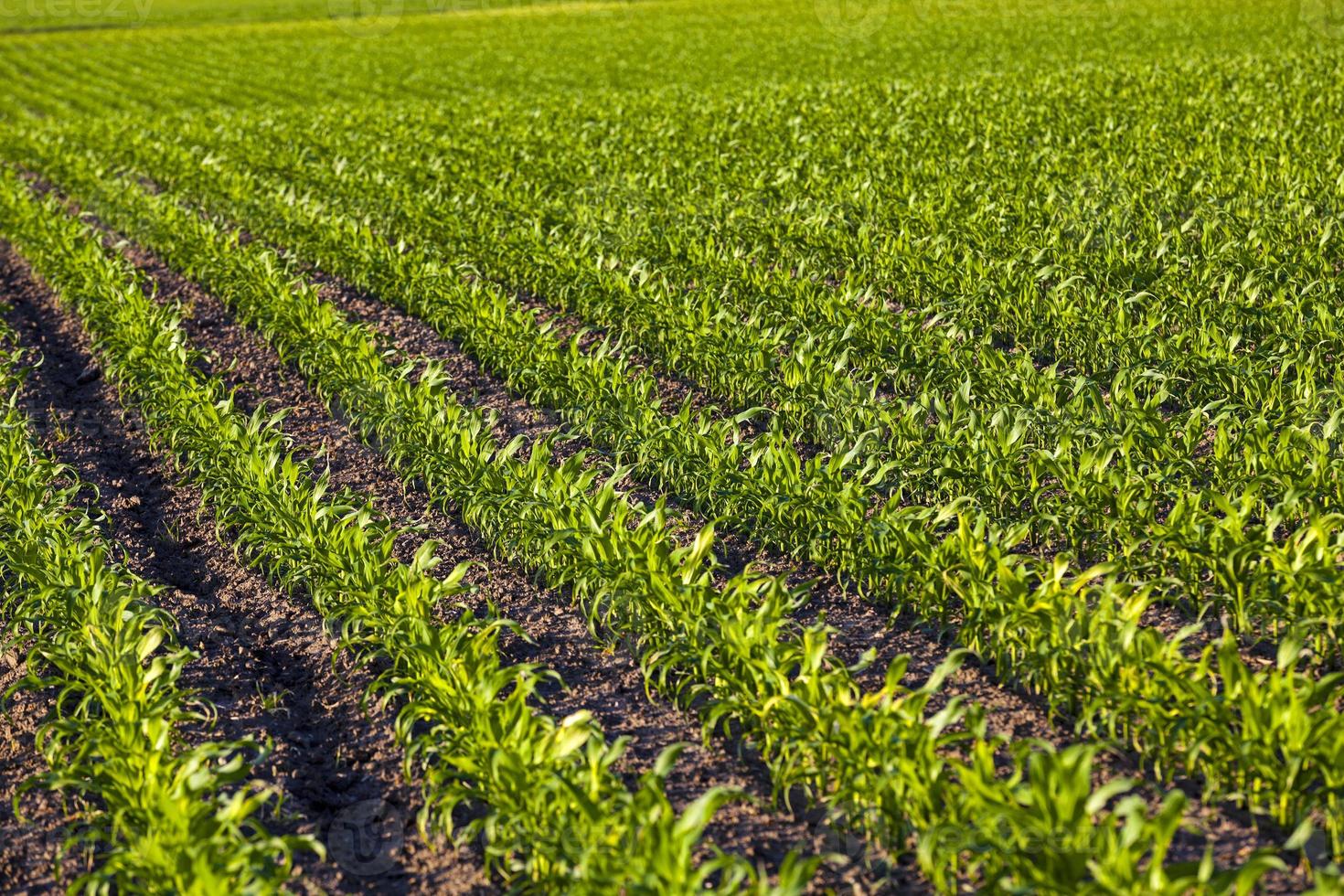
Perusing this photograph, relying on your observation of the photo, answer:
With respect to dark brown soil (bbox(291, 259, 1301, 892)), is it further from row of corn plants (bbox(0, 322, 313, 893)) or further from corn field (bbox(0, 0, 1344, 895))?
row of corn plants (bbox(0, 322, 313, 893))

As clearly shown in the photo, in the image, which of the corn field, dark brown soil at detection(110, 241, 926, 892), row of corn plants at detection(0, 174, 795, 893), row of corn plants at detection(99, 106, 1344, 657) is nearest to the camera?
row of corn plants at detection(0, 174, 795, 893)

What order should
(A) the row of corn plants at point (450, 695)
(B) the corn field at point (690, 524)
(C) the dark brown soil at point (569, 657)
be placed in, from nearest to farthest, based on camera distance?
(A) the row of corn plants at point (450, 695) < (B) the corn field at point (690, 524) < (C) the dark brown soil at point (569, 657)

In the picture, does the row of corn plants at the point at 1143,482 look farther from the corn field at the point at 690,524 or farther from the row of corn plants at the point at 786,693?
the row of corn plants at the point at 786,693

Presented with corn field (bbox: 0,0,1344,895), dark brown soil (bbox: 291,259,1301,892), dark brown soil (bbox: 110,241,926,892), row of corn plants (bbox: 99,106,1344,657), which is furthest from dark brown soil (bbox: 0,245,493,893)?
row of corn plants (bbox: 99,106,1344,657)

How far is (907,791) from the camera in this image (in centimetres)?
381

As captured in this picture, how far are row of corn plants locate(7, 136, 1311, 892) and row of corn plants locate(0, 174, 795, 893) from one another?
1.36 feet

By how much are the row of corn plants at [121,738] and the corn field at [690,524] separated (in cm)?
3

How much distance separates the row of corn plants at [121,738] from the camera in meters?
3.55

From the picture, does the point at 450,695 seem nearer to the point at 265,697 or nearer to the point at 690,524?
the point at 265,697

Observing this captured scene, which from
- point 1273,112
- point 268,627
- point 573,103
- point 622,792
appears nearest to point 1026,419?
point 622,792

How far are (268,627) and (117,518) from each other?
1.74 meters

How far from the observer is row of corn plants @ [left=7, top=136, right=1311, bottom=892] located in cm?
322

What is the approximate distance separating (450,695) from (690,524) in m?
2.23

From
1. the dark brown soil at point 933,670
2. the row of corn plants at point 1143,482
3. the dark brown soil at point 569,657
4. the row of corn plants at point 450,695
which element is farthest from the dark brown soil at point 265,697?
the row of corn plants at point 1143,482
